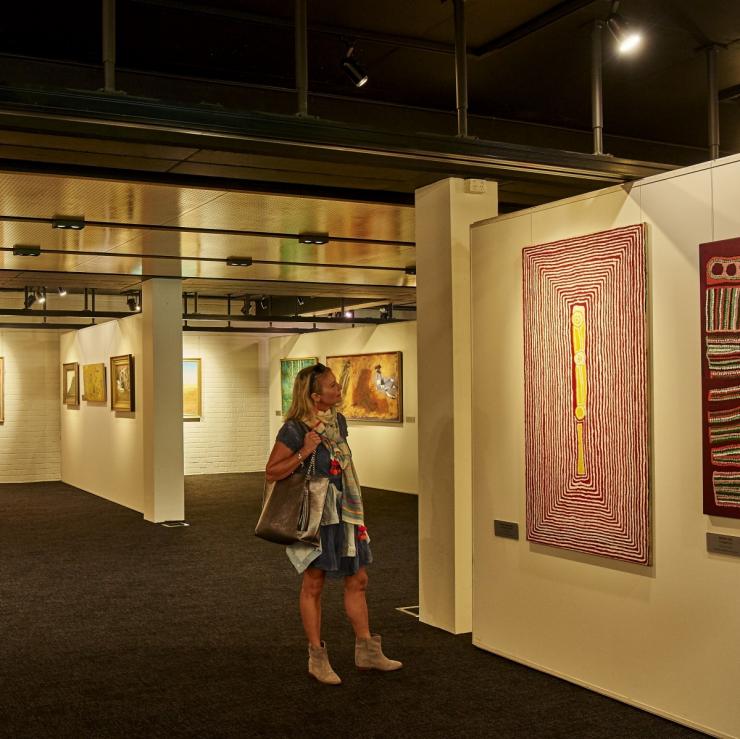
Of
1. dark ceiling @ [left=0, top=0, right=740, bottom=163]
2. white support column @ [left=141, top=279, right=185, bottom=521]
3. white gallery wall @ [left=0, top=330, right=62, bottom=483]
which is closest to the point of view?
dark ceiling @ [left=0, top=0, right=740, bottom=163]

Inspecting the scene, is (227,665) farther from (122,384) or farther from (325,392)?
(122,384)

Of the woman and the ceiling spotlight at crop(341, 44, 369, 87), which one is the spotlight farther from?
the woman

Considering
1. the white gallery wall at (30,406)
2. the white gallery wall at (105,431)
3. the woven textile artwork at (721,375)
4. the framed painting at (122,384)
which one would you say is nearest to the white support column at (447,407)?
the woven textile artwork at (721,375)

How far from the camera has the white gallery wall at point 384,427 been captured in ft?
50.5

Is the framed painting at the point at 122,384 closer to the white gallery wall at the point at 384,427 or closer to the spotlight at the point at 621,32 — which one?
the white gallery wall at the point at 384,427

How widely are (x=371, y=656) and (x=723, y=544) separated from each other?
205 centimetres

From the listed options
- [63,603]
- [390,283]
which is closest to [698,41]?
[63,603]

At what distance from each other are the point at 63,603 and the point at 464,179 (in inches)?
172

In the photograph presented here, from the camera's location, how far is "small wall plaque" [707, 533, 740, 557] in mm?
4188

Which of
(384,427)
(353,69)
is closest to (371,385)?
(384,427)

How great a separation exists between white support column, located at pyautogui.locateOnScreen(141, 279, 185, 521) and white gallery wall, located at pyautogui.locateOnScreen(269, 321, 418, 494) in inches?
170

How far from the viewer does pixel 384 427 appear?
16.1m

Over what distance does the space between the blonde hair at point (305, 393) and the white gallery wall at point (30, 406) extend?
13.8 metres

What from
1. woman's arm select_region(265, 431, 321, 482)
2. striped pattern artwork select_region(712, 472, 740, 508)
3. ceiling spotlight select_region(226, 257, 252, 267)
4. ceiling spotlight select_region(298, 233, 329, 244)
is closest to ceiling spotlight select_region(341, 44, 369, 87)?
woman's arm select_region(265, 431, 321, 482)
